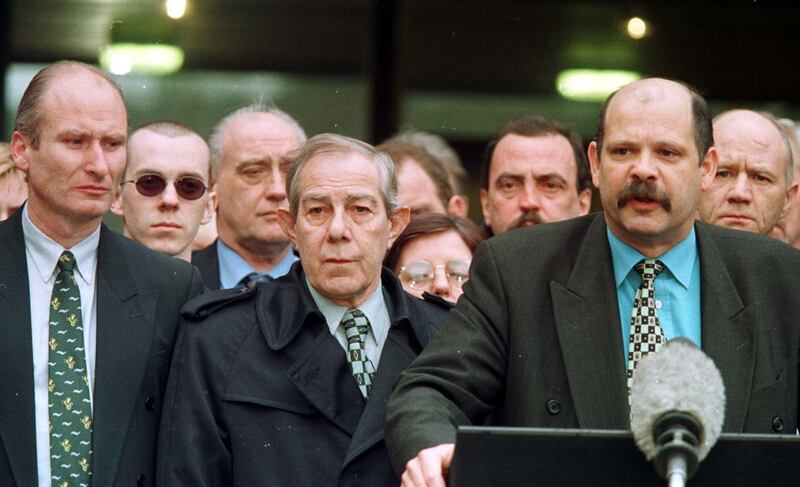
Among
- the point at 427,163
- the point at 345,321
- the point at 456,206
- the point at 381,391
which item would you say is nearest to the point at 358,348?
the point at 345,321

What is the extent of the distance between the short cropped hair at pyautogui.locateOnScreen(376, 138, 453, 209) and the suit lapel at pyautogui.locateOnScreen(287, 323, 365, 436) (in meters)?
2.25

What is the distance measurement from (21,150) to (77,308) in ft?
1.76

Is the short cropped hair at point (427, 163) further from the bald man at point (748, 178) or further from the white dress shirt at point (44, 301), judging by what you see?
the white dress shirt at point (44, 301)

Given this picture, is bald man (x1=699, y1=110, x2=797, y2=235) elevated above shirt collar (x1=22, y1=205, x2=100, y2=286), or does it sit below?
above

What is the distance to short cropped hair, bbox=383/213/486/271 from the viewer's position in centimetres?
594

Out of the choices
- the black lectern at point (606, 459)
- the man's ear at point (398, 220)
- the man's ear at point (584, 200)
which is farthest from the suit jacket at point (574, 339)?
the man's ear at point (584, 200)

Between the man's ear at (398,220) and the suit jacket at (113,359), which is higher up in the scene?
the man's ear at (398,220)

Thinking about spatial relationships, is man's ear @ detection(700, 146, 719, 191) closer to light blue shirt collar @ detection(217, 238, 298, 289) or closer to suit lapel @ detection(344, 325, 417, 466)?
suit lapel @ detection(344, 325, 417, 466)

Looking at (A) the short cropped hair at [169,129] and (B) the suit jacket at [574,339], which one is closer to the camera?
(B) the suit jacket at [574,339]

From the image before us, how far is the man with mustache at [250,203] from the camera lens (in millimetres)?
6352

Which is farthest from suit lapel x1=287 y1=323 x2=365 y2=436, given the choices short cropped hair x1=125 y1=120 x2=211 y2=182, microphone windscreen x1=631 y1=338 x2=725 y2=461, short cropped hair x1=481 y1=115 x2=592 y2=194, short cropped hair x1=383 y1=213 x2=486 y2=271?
short cropped hair x1=481 y1=115 x2=592 y2=194

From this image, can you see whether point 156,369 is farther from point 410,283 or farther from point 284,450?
point 410,283

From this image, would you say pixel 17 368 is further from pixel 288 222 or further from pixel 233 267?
pixel 233 267

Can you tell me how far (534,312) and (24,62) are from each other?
5257 millimetres
